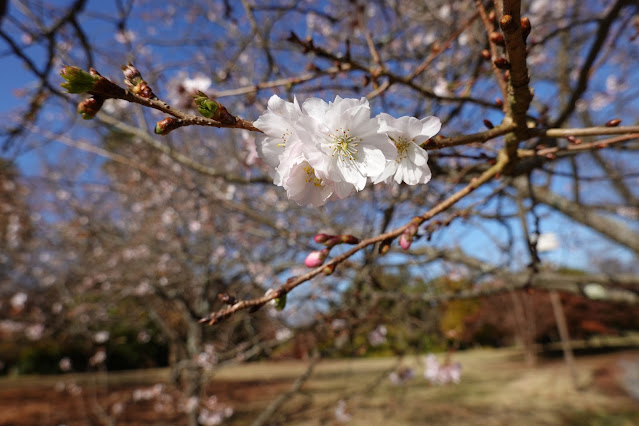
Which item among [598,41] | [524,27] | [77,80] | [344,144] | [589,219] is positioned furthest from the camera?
[589,219]

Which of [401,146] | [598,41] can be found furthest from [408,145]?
[598,41]

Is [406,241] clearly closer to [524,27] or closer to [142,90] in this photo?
[524,27]

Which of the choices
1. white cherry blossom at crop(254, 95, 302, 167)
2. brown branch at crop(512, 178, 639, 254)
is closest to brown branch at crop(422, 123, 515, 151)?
white cherry blossom at crop(254, 95, 302, 167)

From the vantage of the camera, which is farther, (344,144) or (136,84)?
(344,144)

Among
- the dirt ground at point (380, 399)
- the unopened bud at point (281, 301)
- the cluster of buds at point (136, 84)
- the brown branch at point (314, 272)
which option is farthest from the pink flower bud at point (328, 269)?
the dirt ground at point (380, 399)

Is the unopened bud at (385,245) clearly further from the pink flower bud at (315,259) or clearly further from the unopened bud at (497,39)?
the unopened bud at (497,39)

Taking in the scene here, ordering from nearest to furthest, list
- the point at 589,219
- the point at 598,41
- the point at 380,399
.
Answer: the point at 598,41, the point at 589,219, the point at 380,399

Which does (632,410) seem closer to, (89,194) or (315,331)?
(315,331)
